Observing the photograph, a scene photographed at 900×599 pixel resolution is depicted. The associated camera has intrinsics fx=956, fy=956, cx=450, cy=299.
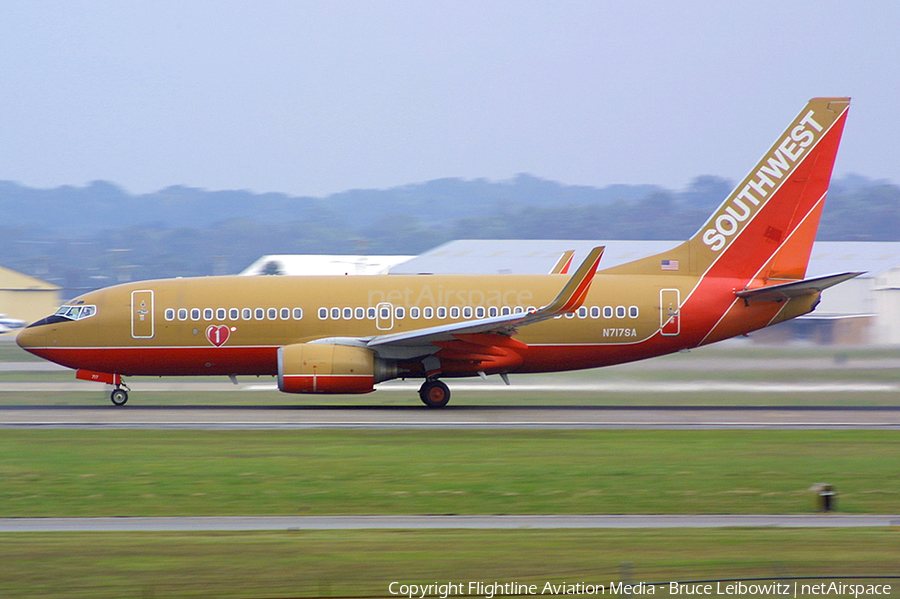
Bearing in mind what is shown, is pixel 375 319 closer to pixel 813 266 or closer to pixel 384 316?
pixel 384 316

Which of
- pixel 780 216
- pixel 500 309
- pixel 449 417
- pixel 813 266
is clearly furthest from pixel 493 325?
pixel 813 266

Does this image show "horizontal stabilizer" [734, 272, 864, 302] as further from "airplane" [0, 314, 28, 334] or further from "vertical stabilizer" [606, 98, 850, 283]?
"airplane" [0, 314, 28, 334]

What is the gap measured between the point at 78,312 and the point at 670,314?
17617 millimetres

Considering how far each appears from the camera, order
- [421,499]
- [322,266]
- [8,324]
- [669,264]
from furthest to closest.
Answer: [8,324]
[322,266]
[669,264]
[421,499]

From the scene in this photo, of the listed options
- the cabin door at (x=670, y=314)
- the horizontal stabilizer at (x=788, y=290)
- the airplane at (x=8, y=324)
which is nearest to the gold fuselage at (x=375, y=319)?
the cabin door at (x=670, y=314)

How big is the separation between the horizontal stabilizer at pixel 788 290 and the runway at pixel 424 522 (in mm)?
14001

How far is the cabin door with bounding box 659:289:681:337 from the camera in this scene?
91.8 ft

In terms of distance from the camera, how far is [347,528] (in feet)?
41.8

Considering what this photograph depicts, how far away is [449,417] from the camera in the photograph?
2509cm

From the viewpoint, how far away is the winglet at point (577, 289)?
974 inches

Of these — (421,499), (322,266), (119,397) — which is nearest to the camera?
(421,499)

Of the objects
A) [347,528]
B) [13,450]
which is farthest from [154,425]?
[347,528]

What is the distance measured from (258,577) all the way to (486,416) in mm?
15409

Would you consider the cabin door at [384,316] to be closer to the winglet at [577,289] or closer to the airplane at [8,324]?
the winglet at [577,289]
